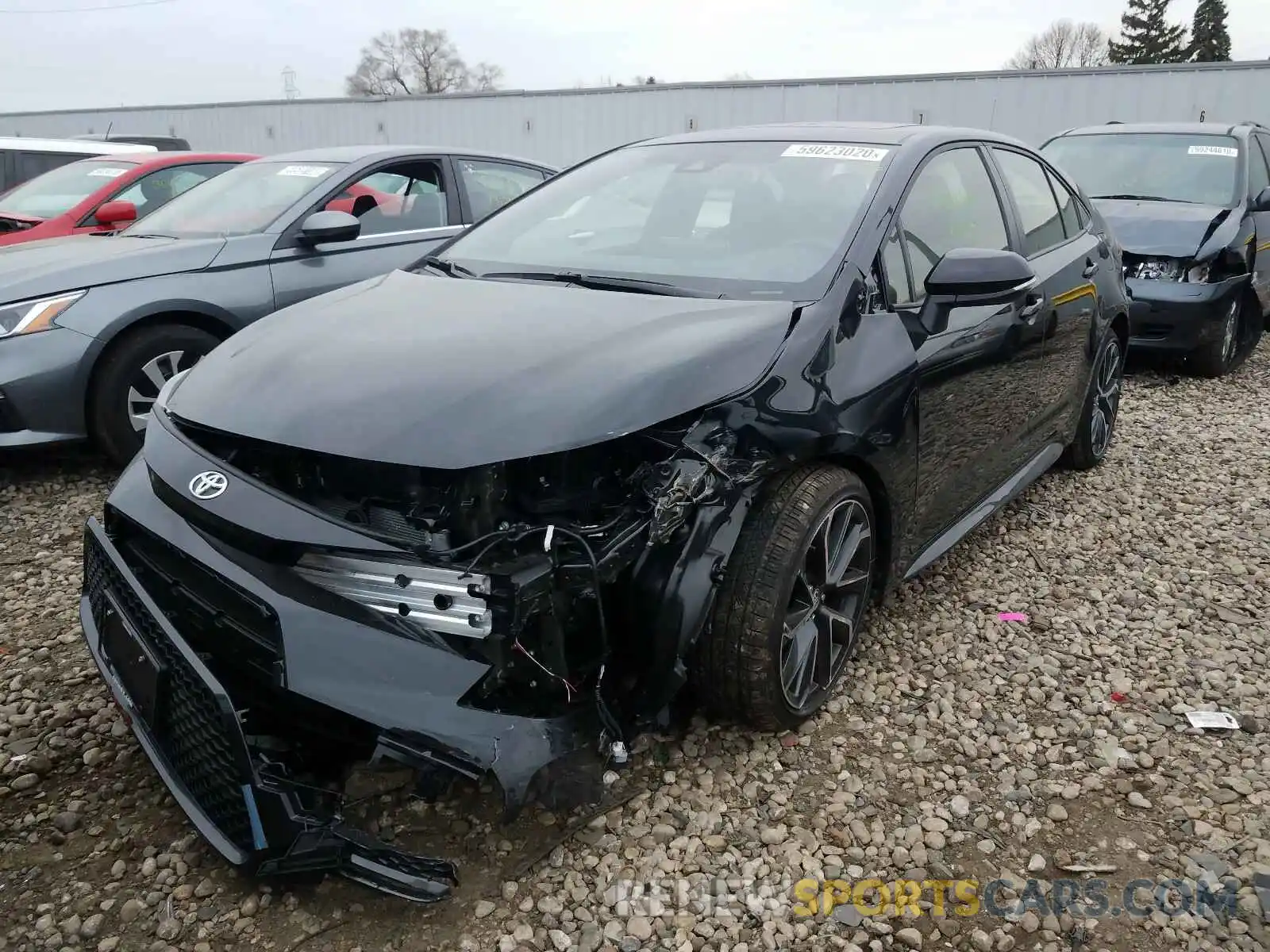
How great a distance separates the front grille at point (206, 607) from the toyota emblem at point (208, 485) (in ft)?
0.44

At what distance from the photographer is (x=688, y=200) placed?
3.13m

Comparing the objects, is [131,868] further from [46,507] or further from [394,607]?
[46,507]

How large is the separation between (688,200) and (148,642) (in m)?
2.06

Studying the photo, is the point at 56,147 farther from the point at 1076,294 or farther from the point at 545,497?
the point at 545,497

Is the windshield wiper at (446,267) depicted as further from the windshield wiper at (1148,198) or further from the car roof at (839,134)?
the windshield wiper at (1148,198)

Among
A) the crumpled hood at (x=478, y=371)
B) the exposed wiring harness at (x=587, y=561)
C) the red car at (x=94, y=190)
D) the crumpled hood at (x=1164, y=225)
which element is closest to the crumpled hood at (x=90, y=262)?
the red car at (x=94, y=190)

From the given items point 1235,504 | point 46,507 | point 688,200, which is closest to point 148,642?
point 688,200

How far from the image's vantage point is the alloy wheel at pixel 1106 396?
4.55m

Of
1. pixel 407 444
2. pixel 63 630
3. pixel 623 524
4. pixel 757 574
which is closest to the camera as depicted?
pixel 407 444

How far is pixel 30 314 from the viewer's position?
3979 mm

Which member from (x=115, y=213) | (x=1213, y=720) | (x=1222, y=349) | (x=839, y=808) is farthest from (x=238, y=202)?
(x=1222, y=349)

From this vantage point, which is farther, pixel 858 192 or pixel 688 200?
pixel 688 200

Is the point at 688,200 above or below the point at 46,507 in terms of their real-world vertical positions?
above

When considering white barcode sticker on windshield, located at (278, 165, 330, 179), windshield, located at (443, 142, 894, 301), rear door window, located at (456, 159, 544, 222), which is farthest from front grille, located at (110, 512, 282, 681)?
rear door window, located at (456, 159, 544, 222)
